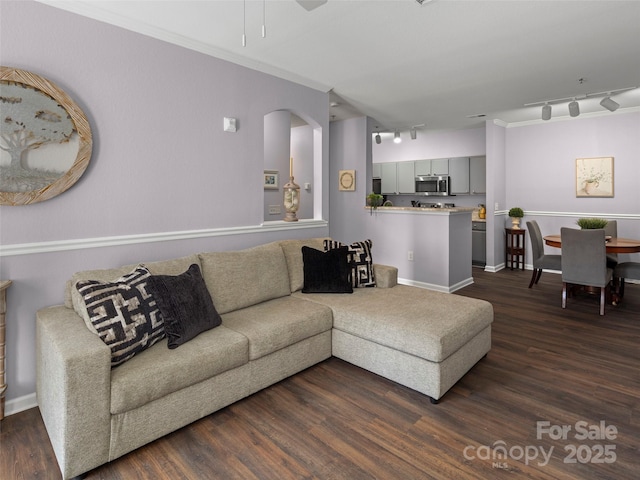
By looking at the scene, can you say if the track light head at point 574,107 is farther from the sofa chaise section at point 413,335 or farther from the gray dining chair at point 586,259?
the sofa chaise section at point 413,335

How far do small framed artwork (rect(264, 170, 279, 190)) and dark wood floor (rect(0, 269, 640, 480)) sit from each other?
291 centimetres

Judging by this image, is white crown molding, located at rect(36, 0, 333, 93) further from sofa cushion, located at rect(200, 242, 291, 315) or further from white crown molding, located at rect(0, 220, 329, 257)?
sofa cushion, located at rect(200, 242, 291, 315)

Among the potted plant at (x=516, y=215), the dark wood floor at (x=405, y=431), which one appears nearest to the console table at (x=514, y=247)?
the potted plant at (x=516, y=215)

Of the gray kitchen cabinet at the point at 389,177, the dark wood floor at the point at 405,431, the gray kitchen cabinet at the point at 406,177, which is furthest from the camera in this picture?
the gray kitchen cabinet at the point at 389,177

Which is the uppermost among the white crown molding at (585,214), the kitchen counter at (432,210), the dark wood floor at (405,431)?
the kitchen counter at (432,210)

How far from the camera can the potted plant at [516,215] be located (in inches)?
253

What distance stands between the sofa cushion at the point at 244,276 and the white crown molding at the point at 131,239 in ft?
1.09

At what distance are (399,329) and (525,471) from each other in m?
0.96

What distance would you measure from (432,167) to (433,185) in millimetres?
352

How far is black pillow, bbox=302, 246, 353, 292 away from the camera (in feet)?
10.7

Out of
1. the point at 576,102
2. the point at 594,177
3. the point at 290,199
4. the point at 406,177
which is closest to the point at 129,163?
the point at 290,199

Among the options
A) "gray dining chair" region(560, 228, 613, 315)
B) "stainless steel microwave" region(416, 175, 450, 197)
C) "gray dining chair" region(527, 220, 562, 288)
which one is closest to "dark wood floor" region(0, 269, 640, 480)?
"gray dining chair" region(560, 228, 613, 315)

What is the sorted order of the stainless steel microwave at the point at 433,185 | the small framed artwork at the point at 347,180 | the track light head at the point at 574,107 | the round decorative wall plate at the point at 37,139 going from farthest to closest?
the stainless steel microwave at the point at 433,185 < the small framed artwork at the point at 347,180 < the track light head at the point at 574,107 < the round decorative wall plate at the point at 37,139

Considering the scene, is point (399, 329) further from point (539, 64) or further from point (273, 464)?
point (539, 64)
